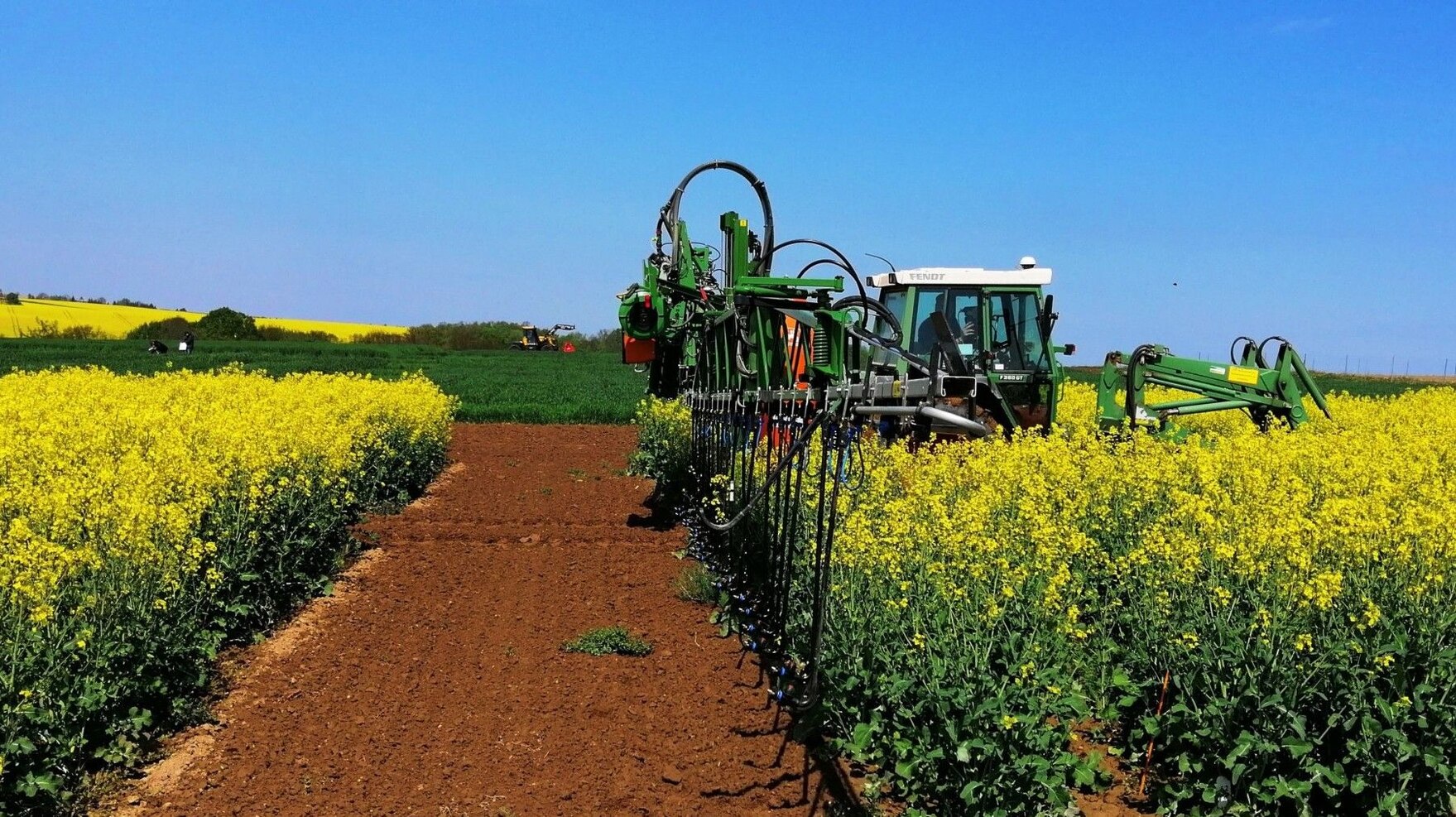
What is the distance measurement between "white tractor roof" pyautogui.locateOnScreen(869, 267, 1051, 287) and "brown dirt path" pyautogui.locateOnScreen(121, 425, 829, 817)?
149 inches

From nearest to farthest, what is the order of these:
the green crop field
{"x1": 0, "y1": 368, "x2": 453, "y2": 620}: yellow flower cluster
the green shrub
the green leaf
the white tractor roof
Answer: the green leaf
{"x1": 0, "y1": 368, "x2": 453, "y2": 620}: yellow flower cluster
the green shrub
the white tractor roof
the green crop field

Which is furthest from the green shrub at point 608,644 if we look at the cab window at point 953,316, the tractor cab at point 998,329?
the cab window at point 953,316

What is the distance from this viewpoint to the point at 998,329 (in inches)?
445

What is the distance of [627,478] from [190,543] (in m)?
10.1

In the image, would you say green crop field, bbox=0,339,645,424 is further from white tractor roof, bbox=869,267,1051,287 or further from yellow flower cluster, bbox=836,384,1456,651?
yellow flower cluster, bbox=836,384,1456,651

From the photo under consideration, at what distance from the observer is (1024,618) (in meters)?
5.25

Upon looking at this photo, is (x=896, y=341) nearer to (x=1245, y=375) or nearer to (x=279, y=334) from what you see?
(x=1245, y=375)

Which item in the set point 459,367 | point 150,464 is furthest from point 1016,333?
point 459,367

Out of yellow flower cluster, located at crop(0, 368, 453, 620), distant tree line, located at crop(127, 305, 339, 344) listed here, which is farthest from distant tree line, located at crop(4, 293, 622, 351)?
yellow flower cluster, located at crop(0, 368, 453, 620)

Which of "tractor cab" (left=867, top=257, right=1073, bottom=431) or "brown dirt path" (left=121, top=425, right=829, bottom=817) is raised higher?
"tractor cab" (left=867, top=257, right=1073, bottom=431)

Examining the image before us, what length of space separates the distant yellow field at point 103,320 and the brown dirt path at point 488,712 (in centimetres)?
6072

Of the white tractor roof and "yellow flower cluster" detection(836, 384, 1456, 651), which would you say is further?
the white tractor roof

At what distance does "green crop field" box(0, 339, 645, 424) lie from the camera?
27453 millimetres

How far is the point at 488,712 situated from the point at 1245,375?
9528mm
